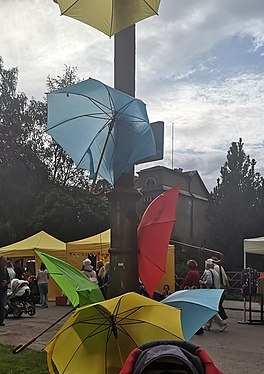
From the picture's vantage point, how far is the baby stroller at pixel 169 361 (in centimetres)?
204

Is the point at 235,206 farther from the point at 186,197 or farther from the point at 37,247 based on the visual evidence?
the point at 37,247

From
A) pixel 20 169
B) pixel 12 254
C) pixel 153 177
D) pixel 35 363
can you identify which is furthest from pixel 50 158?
pixel 35 363

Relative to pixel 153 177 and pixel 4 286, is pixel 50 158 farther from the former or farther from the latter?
pixel 4 286

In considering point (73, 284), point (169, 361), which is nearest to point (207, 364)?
point (169, 361)

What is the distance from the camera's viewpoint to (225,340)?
10500mm

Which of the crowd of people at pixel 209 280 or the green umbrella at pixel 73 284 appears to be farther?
the crowd of people at pixel 209 280

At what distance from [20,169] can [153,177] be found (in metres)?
10.1

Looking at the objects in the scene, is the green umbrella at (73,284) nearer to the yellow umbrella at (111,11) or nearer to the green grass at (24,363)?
the yellow umbrella at (111,11)

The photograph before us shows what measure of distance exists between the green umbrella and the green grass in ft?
14.2

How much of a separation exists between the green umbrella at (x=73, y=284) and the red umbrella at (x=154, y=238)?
35cm

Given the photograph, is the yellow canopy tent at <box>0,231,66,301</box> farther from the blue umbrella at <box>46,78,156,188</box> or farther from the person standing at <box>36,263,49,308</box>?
the blue umbrella at <box>46,78,156,188</box>

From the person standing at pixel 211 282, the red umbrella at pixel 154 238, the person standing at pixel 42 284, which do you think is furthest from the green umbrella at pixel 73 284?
the person standing at pixel 42 284

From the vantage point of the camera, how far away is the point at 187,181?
4300cm

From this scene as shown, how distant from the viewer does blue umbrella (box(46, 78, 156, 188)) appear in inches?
117
